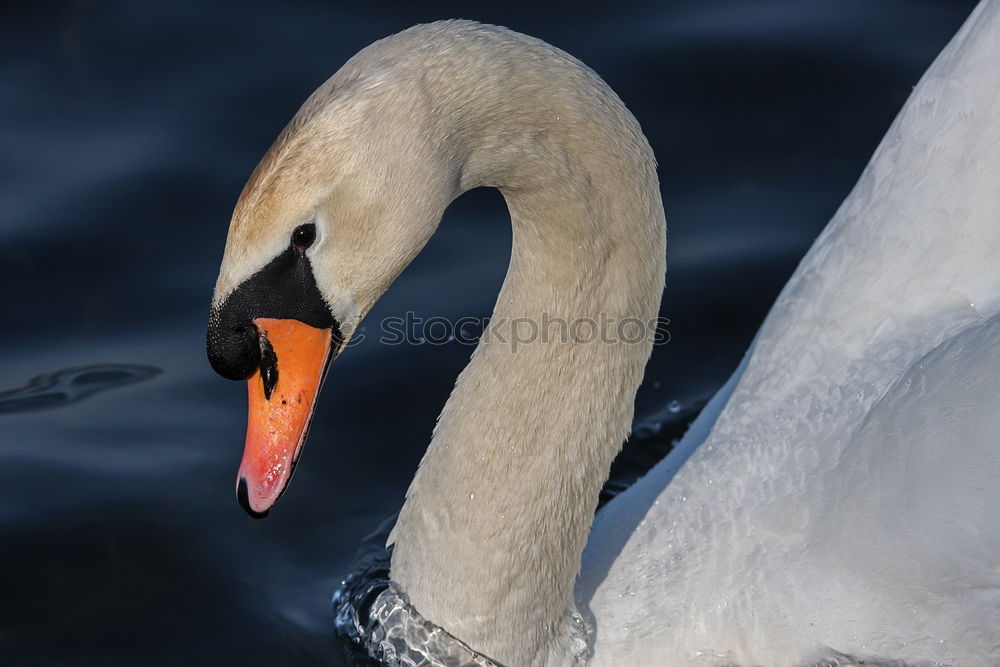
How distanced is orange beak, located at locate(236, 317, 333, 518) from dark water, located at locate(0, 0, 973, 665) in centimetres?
124

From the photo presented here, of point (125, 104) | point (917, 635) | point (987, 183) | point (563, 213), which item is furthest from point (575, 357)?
point (125, 104)

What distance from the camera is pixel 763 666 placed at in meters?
3.99

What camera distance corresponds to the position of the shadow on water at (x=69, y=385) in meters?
5.59

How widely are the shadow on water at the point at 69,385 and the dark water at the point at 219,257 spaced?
11 millimetres

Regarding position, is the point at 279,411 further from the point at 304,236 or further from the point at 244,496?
the point at 304,236

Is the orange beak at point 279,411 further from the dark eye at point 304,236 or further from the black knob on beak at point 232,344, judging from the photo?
the dark eye at point 304,236

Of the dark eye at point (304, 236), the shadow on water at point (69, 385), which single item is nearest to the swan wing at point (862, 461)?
the dark eye at point (304, 236)

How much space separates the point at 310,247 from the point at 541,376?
917 mm

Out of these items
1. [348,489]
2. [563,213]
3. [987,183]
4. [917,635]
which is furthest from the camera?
[348,489]

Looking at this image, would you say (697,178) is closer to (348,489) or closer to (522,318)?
(348,489)

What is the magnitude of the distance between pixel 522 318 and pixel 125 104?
3672 mm

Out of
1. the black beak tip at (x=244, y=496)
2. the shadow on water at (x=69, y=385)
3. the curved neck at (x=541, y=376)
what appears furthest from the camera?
the shadow on water at (x=69, y=385)

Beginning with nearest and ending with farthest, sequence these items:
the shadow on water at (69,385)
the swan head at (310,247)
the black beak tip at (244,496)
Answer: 1. the swan head at (310,247)
2. the black beak tip at (244,496)
3. the shadow on water at (69,385)

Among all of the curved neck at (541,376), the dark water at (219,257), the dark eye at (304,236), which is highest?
the dark eye at (304,236)
